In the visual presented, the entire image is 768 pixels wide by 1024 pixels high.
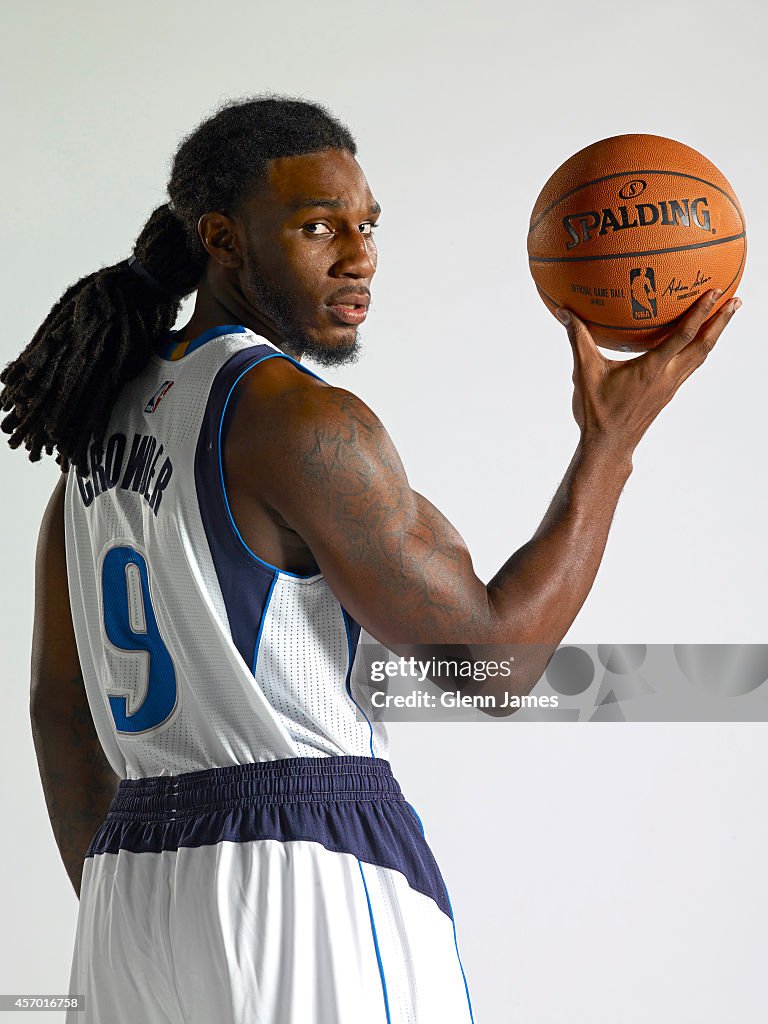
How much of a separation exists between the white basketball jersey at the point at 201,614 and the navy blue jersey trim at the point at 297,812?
0.02 meters

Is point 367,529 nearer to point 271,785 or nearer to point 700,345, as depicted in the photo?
point 271,785

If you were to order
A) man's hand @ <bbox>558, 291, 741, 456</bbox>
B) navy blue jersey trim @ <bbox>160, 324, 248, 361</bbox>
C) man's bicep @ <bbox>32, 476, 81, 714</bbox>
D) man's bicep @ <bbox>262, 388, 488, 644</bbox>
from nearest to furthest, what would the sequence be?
man's bicep @ <bbox>262, 388, 488, 644</bbox>
navy blue jersey trim @ <bbox>160, 324, 248, 361</bbox>
man's hand @ <bbox>558, 291, 741, 456</bbox>
man's bicep @ <bbox>32, 476, 81, 714</bbox>

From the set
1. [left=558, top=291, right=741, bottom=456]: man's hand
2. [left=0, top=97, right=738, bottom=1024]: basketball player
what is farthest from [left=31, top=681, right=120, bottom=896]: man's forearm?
[left=558, top=291, right=741, bottom=456]: man's hand

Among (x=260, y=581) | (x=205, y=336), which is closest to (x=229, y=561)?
(x=260, y=581)

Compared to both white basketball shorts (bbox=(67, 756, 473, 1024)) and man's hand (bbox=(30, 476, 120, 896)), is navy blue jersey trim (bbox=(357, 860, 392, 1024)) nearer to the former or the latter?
white basketball shorts (bbox=(67, 756, 473, 1024))

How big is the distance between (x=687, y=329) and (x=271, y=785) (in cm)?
68

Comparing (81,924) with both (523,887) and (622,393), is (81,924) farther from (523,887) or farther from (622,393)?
(523,887)

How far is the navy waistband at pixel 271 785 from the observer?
109cm

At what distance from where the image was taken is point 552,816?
279 cm

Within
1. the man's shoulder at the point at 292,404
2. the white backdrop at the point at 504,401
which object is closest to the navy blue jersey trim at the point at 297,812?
the man's shoulder at the point at 292,404

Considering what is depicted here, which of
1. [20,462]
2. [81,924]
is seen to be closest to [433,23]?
[20,462]

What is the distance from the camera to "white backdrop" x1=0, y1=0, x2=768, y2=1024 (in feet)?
9.05

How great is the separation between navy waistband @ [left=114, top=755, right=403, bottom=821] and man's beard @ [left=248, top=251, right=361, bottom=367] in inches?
17.2

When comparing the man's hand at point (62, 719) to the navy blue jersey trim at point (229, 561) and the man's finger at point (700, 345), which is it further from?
the man's finger at point (700, 345)
